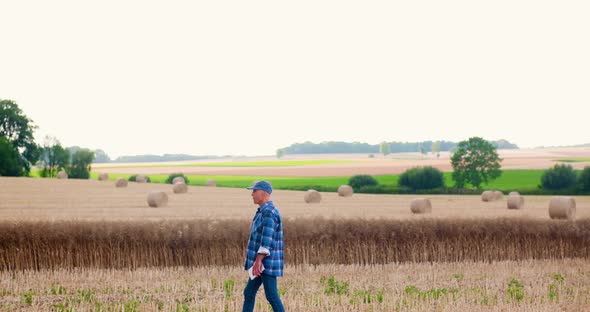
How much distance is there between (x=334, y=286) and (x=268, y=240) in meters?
5.37

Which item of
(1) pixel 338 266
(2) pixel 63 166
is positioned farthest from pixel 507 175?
(1) pixel 338 266

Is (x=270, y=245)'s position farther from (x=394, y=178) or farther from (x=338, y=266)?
(x=394, y=178)

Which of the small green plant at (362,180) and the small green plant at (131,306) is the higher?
the small green plant at (362,180)

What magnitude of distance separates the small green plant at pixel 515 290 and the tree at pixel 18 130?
65.2 meters

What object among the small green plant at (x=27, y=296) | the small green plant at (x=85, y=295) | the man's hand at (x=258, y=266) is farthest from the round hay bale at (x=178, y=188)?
the man's hand at (x=258, y=266)

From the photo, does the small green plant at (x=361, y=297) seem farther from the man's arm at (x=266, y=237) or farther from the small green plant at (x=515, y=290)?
the man's arm at (x=266, y=237)

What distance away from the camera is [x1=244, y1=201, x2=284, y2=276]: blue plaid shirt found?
368 inches

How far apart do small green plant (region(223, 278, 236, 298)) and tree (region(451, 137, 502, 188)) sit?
172ft

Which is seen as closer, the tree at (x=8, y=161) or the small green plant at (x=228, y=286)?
the small green plant at (x=228, y=286)

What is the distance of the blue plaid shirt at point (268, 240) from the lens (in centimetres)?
934

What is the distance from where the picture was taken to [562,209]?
24016mm

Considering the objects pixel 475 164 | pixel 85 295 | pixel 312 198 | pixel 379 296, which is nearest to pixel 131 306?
pixel 85 295

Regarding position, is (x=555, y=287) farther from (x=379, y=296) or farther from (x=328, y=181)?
(x=328, y=181)

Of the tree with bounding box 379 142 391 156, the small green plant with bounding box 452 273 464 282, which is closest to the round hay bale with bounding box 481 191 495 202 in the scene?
the small green plant with bounding box 452 273 464 282
